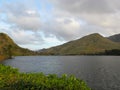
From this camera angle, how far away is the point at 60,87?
2533 cm

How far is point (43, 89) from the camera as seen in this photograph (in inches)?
981

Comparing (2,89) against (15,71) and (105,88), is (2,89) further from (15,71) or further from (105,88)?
(105,88)

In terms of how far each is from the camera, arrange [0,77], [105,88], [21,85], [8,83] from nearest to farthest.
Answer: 1. [21,85]
2. [8,83]
3. [0,77]
4. [105,88]

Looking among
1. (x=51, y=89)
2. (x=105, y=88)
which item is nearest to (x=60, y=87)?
(x=51, y=89)

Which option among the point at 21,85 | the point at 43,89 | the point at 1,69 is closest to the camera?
the point at 43,89

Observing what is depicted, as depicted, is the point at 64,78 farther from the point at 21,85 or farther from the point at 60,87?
the point at 21,85

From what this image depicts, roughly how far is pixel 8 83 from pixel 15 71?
32.1 ft

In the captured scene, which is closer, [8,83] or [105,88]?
[8,83]

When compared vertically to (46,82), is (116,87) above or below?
below

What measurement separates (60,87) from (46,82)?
2.35m

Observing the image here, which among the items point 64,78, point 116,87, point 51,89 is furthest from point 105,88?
point 51,89

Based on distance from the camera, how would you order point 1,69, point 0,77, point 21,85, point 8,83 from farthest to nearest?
1. point 1,69
2. point 0,77
3. point 8,83
4. point 21,85

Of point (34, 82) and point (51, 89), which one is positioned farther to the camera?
point (34, 82)

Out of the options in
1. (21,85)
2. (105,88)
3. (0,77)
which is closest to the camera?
(21,85)
